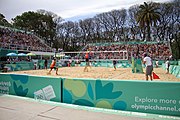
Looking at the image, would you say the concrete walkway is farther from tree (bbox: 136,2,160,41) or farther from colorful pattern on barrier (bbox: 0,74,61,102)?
tree (bbox: 136,2,160,41)

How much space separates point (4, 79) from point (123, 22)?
42.9 meters

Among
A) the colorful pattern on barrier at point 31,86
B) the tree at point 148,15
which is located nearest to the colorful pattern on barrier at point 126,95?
the colorful pattern on barrier at point 31,86

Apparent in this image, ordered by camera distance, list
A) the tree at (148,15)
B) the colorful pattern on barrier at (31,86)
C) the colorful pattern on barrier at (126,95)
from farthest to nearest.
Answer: the tree at (148,15) → the colorful pattern on barrier at (31,86) → the colorful pattern on barrier at (126,95)

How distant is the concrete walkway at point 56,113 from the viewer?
4227 millimetres

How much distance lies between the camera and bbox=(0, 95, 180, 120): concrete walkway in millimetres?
4227

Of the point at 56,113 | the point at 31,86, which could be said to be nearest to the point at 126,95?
the point at 56,113

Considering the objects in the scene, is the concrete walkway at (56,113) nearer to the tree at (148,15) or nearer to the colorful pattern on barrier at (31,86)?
the colorful pattern on barrier at (31,86)

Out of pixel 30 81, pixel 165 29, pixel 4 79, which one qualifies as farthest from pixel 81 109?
pixel 165 29

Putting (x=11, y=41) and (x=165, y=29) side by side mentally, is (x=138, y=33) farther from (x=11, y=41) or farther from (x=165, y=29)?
(x=11, y=41)

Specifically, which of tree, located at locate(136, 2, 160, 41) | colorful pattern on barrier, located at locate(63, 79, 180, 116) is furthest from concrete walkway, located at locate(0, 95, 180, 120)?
tree, located at locate(136, 2, 160, 41)

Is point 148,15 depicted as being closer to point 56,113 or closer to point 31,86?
point 31,86

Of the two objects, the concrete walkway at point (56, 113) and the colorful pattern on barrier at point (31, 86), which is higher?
the colorful pattern on barrier at point (31, 86)

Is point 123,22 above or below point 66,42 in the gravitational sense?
above

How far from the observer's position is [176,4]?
123 ft
